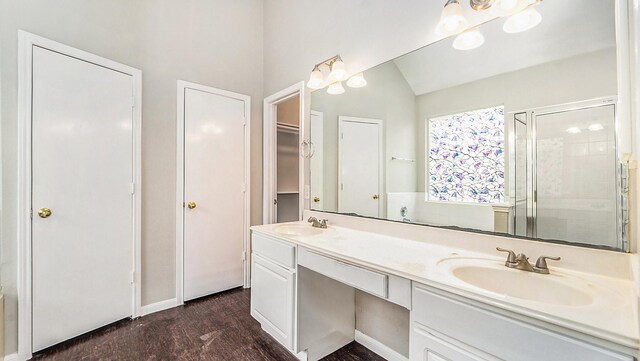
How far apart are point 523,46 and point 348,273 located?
1.33 m

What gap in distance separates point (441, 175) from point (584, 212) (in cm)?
62

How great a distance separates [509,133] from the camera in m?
1.29

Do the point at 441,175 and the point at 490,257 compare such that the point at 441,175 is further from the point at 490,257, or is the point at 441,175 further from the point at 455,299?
the point at 455,299

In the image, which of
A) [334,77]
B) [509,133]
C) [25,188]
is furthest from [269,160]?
[509,133]

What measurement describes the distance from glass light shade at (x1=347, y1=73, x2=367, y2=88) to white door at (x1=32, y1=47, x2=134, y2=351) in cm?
180

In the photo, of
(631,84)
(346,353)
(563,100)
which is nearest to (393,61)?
(563,100)

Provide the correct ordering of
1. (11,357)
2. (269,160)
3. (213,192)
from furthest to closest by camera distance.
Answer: (269,160)
(213,192)
(11,357)

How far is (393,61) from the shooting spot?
5.83ft

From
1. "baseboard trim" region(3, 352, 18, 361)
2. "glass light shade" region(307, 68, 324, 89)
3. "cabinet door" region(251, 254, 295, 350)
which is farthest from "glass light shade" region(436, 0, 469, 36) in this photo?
"baseboard trim" region(3, 352, 18, 361)

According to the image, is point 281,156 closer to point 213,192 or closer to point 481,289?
point 213,192

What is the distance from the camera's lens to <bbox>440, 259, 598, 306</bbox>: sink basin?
3.14 feet

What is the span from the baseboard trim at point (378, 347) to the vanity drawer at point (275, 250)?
754mm

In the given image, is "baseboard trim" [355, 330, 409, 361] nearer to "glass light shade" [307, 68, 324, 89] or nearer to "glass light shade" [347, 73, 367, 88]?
"glass light shade" [347, 73, 367, 88]

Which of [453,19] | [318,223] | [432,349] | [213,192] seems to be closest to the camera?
[432,349]
